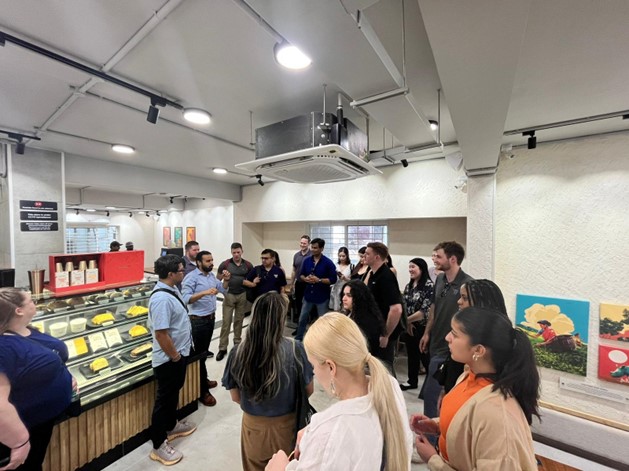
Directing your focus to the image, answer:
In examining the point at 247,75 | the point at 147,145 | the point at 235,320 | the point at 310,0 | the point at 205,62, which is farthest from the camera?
the point at 235,320

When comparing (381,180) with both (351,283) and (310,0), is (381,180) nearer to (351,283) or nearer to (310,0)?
(351,283)

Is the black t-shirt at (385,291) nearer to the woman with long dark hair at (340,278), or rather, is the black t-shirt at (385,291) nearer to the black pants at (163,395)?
the woman with long dark hair at (340,278)

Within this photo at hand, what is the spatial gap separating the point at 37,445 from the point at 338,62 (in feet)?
8.71

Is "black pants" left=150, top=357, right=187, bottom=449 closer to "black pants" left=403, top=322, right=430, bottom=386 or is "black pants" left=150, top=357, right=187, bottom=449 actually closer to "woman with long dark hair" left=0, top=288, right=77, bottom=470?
"woman with long dark hair" left=0, top=288, right=77, bottom=470

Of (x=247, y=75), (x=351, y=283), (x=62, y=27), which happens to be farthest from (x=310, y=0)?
(x=351, y=283)

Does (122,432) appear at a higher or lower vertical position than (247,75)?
lower

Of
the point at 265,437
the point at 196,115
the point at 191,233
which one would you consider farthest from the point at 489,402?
the point at 191,233

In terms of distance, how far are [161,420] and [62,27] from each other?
262 centimetres

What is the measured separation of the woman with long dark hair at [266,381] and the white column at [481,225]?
249cm

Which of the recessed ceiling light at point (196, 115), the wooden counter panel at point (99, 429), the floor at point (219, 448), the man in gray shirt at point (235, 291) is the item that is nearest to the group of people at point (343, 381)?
the floor at point (219, 448)

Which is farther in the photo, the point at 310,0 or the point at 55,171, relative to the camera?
the point at 55,171

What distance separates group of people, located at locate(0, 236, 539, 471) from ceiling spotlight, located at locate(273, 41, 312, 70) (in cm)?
142

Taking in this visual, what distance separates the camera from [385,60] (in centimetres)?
126

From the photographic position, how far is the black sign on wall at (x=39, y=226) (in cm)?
345
